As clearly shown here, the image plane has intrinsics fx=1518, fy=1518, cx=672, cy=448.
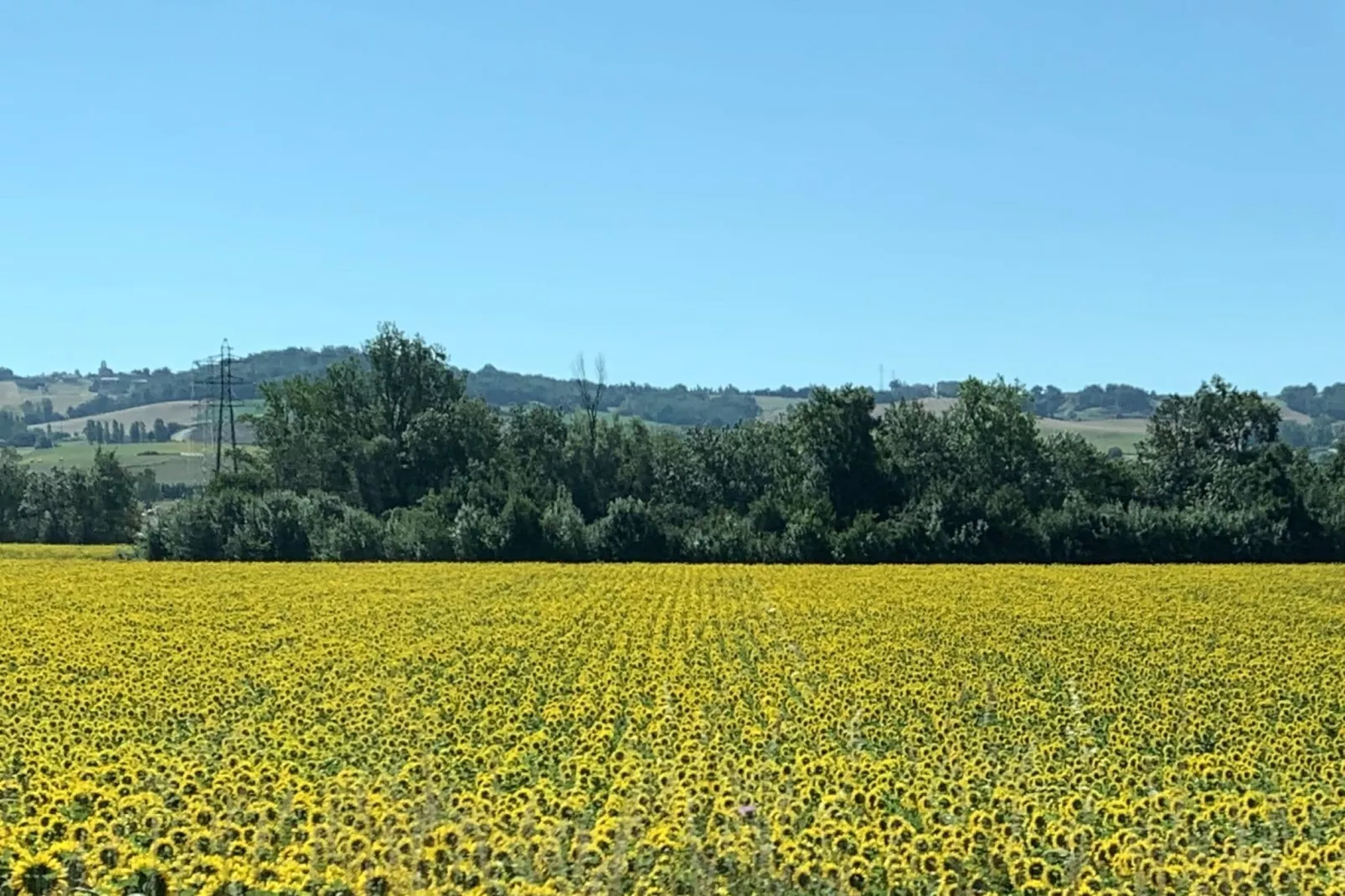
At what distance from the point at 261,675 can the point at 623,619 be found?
11976 millimetres

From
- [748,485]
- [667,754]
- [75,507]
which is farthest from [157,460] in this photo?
[667,754]

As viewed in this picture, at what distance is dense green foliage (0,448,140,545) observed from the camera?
9481 cm

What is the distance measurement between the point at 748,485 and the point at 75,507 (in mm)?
43121

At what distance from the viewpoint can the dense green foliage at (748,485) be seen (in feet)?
219

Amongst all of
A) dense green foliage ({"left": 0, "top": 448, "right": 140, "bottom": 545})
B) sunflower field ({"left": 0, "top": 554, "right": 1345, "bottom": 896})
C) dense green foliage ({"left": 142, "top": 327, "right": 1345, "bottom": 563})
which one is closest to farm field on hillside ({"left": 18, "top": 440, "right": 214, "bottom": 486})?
dense green foliage ({"left": 0, "top": 448, "right": 140, "bottom": 545})

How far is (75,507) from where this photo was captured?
96188mm

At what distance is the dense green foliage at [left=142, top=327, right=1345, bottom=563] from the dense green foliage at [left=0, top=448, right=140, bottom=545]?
429 inches

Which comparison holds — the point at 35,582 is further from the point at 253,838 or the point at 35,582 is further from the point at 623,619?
the point at 253,838

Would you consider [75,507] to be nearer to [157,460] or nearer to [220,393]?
[220,393]

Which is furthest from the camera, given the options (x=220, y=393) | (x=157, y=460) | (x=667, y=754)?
(x=157, y=460)

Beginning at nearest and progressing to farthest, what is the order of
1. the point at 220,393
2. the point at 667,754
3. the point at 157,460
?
the point at 667,754
the point at 220,393
the point at 157,460

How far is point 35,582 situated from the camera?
4456cm

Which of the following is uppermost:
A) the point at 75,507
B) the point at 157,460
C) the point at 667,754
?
the point at 157,460

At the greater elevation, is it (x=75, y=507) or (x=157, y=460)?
(x=157, y=460)
